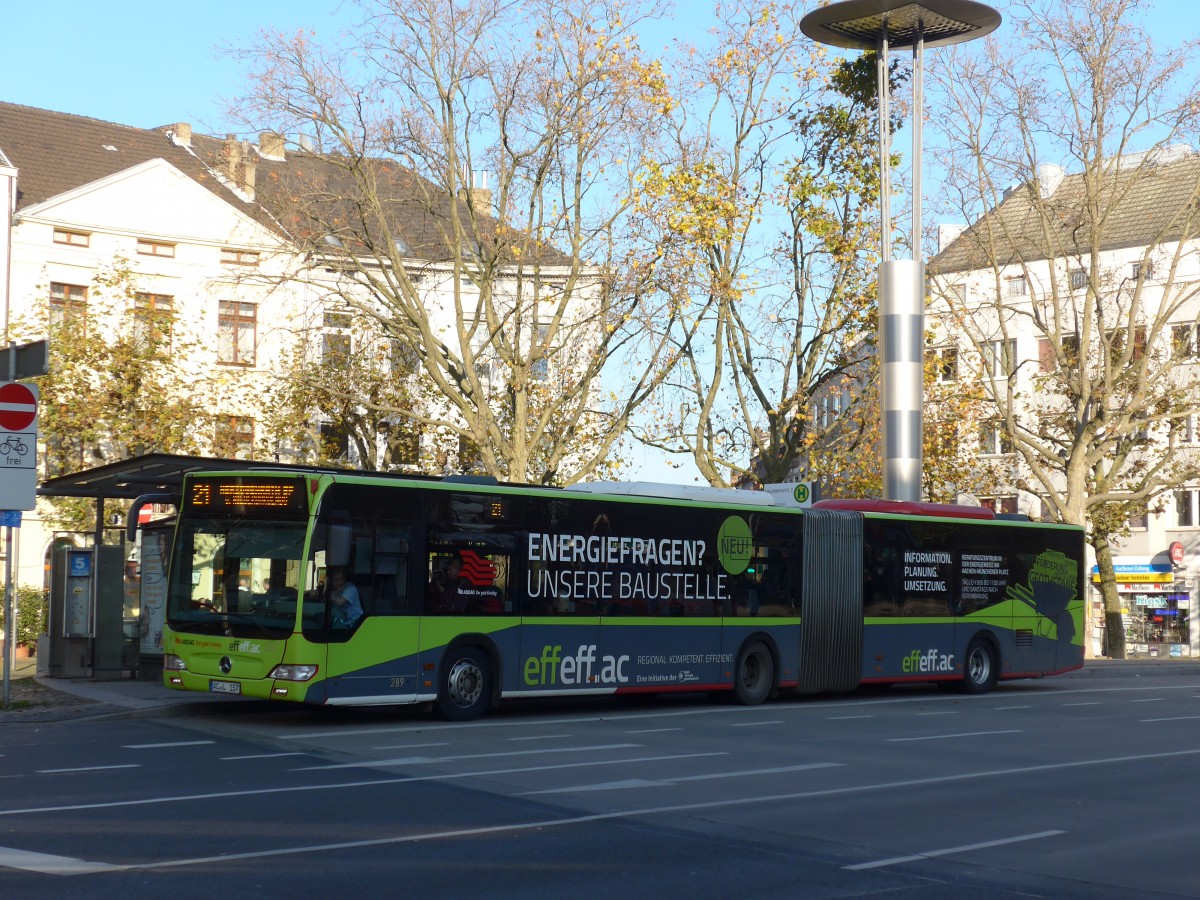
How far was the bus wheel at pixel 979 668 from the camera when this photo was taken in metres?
27.2

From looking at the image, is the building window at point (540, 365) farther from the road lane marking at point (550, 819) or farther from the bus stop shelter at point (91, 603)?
the road lane marking at point (550, 819)

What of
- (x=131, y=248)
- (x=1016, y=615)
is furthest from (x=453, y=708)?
(x=131, y=248)

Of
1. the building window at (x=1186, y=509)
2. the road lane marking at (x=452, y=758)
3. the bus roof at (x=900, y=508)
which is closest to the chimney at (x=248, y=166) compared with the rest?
the bus roof at (x=900, y=508)

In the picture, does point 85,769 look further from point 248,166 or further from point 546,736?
point 248,166

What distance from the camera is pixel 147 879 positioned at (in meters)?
Result: 7.94

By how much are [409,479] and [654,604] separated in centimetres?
485

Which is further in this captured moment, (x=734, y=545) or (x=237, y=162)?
(x=237, y=162)

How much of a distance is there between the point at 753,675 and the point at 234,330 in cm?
2799

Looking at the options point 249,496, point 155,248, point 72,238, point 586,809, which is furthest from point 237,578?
point 155,248

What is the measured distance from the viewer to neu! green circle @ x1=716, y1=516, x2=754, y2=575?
894 inches

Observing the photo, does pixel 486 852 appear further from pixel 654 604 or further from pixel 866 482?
pixel 866 482

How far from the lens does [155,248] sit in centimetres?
4750

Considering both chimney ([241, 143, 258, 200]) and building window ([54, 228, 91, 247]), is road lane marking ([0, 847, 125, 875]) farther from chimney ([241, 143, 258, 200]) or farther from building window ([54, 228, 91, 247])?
building window ([54, 228, 91, 247])

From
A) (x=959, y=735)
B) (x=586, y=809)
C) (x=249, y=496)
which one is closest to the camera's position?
(x=586, y=809)
